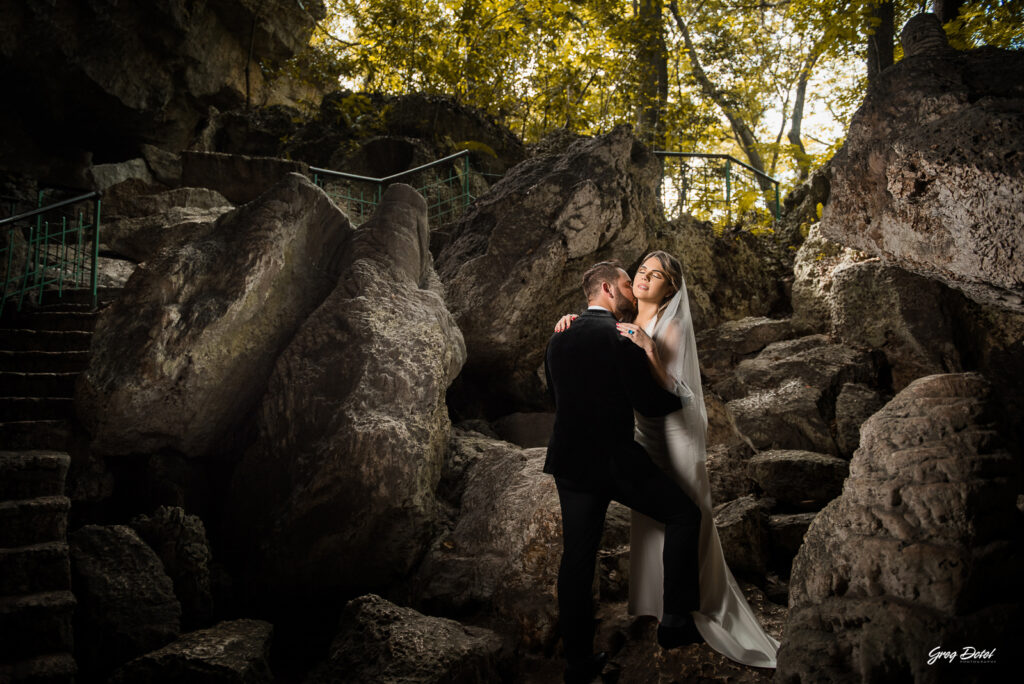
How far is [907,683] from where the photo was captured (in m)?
2.29

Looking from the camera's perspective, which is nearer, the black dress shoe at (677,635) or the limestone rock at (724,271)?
the black dress shoe at (677,635)

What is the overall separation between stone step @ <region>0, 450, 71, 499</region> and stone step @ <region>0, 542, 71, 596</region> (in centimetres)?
47

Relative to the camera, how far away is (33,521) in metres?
3.51

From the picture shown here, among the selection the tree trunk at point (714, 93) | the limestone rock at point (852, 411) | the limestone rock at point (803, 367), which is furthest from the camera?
the tree trunk at point (714, 93)

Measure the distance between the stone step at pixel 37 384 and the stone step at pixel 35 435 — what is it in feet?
2.11

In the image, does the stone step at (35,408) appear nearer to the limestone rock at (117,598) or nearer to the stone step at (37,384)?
the stone step at (37,384)

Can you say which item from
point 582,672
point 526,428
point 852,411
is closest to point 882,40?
point 852,411

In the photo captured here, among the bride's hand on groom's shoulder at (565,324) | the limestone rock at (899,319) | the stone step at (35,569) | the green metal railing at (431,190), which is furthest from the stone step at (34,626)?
the green metal railing at (431,190)

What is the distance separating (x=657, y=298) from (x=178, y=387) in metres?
3.50

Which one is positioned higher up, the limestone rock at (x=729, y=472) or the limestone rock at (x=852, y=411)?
the limestone rock at (x=852, y=411)

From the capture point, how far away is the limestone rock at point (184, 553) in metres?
3.77

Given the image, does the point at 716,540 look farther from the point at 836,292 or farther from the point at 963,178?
the point at 836,292

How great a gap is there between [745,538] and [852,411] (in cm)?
222

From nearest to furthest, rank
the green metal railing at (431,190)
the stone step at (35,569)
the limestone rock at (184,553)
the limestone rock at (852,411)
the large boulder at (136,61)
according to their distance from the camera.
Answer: the stone step at (35,569) < the limestone rock at (184,553) < the limestone rock at (852,411) < the green metal railing at (431,190) < the large boulder at (136,61)
